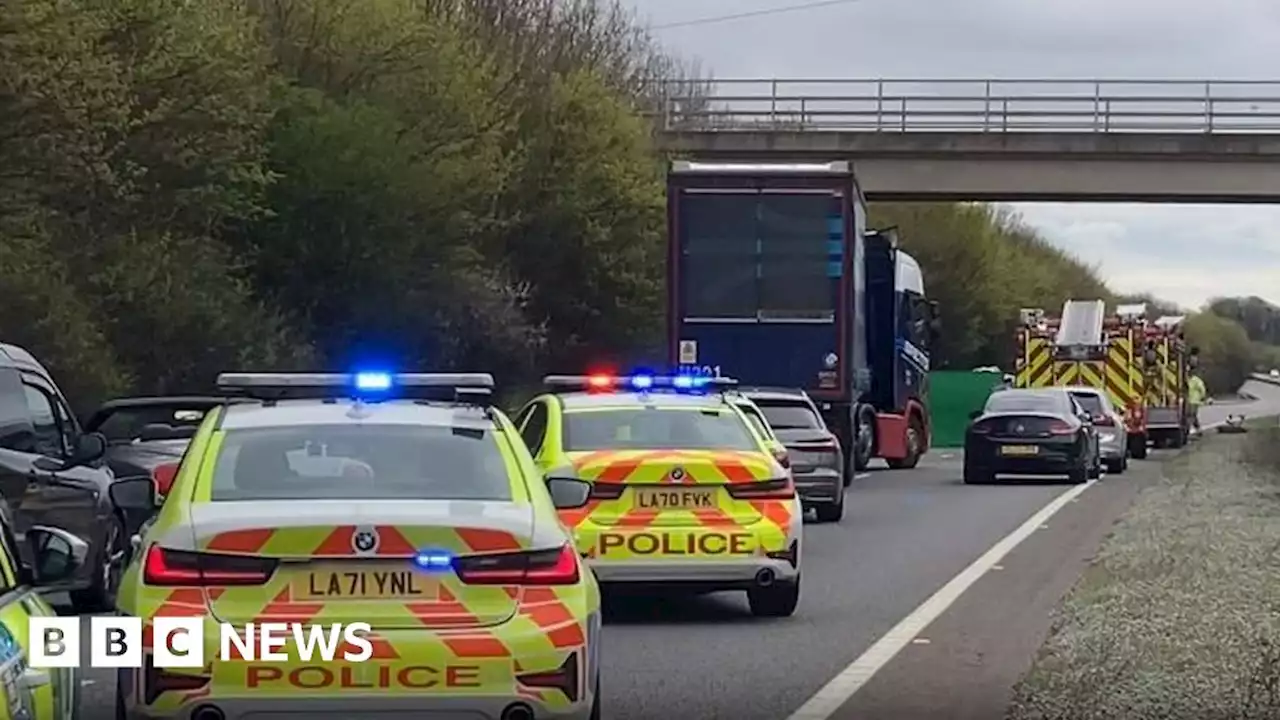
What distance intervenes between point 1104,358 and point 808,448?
23723 mm

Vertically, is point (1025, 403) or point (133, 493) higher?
point (133, 493)

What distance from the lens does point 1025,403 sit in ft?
118

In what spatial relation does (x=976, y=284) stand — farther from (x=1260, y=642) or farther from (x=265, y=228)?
(x=1260, y=642)

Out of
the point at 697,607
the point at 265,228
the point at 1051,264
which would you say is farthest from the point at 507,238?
the point at 1051,264

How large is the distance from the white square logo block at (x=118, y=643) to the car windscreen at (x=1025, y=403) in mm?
27205

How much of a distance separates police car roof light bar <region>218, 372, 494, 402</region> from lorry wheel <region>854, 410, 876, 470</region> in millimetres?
23259

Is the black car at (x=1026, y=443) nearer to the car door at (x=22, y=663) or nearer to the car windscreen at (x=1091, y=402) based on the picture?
the car windscreen at (x=1091, y=402)

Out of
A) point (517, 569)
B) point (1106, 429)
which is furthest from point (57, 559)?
point (1106, 429)

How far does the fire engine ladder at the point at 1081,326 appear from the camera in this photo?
156ft

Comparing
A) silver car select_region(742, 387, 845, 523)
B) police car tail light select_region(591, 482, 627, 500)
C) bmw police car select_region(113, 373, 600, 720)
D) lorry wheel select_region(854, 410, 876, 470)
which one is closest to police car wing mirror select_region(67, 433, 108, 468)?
police car tail light select_region(591, 482, 627, 500)

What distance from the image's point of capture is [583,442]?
15.4 meters

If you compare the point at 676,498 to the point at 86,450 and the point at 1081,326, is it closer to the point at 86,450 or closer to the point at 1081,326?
the point at 86,450

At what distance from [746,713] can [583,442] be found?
173 inches

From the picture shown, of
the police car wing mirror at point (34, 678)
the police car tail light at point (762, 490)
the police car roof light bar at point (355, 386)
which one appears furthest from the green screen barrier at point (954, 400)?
the police car wing mirror at point (34, 678)
